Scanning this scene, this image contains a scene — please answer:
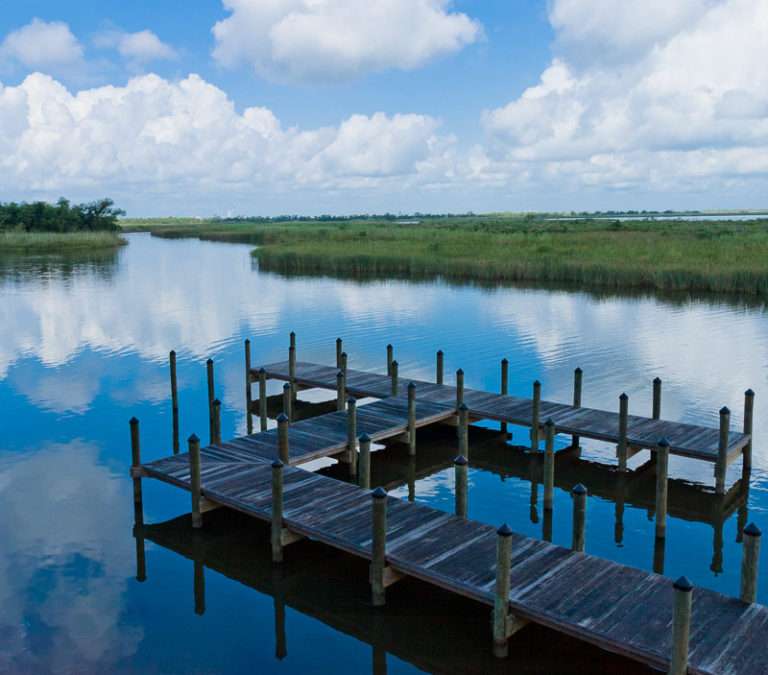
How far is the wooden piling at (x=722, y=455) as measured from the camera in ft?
47.3

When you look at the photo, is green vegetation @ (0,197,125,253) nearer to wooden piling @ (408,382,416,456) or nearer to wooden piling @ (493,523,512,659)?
wooden piling @ (408,382,416,456)

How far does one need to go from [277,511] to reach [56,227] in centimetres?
10707

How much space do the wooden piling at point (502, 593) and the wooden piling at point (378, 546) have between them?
165cm

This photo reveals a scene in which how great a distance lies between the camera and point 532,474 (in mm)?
16719

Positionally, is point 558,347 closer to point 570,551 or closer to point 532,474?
point 532,474

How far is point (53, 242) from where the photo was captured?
90.7 metres

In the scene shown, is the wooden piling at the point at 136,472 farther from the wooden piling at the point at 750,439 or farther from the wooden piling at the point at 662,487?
the wooden piling at the point at 750,439

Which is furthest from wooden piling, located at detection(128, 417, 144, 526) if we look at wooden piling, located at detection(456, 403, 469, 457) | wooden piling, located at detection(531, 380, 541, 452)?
wooden piling, located at detection(531, 380, 541, 452)

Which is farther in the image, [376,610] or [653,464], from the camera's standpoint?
[653,464]

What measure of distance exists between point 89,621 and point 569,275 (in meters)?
39.4

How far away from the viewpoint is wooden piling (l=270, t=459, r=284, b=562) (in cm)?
1171

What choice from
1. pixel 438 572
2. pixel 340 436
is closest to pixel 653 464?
pixel 340 436

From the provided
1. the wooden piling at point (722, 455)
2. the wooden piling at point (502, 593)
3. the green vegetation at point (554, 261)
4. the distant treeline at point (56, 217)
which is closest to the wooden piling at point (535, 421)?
the wooden piling at point (722, 455)

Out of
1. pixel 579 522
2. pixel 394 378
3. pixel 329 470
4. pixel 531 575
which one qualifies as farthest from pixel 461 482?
pixel 394 378
